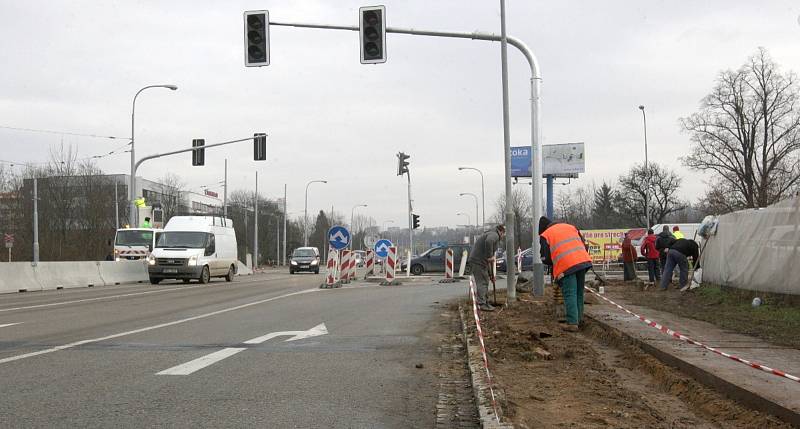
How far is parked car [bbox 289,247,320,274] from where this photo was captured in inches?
1641

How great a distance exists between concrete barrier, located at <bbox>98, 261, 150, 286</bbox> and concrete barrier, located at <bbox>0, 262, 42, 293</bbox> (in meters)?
3.45

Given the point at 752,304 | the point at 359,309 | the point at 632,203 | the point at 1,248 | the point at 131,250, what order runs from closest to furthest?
the point at 752,304, the point at 359,309, the point at 131,250, the point at 1,248, the point at 632,203

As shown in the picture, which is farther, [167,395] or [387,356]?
[387,356]

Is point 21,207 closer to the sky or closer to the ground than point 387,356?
closer to the sky

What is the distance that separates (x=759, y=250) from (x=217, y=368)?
34.1 ft

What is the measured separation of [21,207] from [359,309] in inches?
1596

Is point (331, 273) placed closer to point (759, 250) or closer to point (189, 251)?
point (189, 251)

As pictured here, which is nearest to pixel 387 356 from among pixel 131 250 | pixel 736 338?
pixel 736 338

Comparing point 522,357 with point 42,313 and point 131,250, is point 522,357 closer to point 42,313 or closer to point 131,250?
point 42,313

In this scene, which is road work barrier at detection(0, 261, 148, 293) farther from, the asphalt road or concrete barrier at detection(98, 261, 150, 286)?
the asphalt road

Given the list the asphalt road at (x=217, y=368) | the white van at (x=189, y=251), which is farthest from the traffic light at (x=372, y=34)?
the white van at (x=189, y=251)

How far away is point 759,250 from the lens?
1305cm

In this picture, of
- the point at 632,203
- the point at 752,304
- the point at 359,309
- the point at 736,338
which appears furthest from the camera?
the point at 632,203

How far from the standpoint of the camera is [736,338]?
28.8 feet
